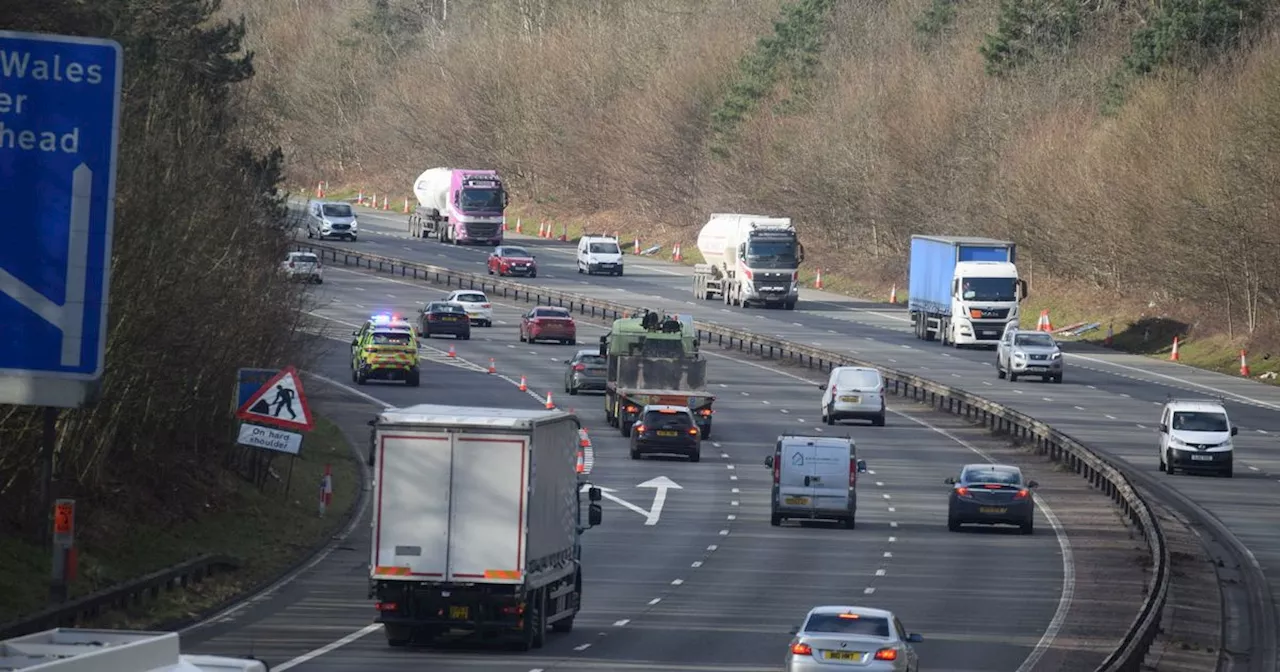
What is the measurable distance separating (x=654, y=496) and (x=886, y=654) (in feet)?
82.6

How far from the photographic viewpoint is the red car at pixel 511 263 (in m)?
97.6

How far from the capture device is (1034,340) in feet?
234

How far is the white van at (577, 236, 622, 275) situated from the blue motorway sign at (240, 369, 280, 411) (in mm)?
65936

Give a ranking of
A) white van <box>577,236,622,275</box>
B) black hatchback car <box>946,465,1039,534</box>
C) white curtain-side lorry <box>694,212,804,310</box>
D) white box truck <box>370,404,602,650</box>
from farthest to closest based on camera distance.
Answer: white van <box>577,236,622,275</box>, white curtain-side lorry <box>694,212,804,310</box>, black hatchback car <box>946,465,1039,534</box>, white box truck <box>370,404,602,650</box>

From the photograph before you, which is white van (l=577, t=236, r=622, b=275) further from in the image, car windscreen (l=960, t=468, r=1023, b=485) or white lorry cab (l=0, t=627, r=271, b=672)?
white lorry cab (l=0, t=627, r=271, b=672)

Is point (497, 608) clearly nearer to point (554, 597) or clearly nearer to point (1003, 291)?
point (554, 597)

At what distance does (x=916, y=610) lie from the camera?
111ft

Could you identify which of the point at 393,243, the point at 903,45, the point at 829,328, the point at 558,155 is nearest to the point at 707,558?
the point at 829,328

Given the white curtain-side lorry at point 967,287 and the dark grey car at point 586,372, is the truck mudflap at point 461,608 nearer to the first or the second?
the dark grey car at point 586,372

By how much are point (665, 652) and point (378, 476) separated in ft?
14.4

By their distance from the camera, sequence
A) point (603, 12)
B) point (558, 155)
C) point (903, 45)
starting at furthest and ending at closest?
point (603, 12)
point (558, 155)
point (903, 45)

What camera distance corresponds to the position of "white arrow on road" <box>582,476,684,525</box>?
45969 mm

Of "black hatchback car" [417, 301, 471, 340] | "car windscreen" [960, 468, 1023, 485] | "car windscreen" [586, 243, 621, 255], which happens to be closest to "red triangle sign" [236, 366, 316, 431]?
"car windscreen" [960, 468, 1023, 485]

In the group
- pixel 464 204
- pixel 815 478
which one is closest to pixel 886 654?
pixel 815 478
